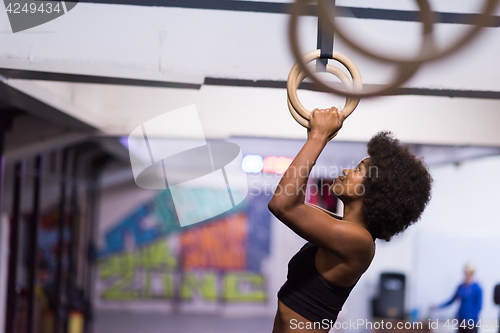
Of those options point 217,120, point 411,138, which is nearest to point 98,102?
point 217,120

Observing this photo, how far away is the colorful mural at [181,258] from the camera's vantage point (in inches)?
295

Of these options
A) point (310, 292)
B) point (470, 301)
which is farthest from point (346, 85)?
point (470, 301)

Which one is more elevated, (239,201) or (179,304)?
(239,201)

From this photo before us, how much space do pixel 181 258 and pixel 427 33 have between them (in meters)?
7.13

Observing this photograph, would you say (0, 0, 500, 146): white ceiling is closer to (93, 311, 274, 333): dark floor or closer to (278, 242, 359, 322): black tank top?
Answer: (278, 242, 359, 322): black tank top

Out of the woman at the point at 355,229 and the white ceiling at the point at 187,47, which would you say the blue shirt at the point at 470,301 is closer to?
the white ceiling at the point at 187,47

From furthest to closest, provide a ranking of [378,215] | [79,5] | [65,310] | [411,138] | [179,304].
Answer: [179,304], [65,310], [411,138], [79,5], [378,215]

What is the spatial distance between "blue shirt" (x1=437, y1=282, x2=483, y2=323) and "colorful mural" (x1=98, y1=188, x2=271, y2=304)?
11.1 ft

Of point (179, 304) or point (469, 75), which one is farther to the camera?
point (179, 304)

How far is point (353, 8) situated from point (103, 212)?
22.3 ft

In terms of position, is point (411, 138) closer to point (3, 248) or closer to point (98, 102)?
point (98, 102)

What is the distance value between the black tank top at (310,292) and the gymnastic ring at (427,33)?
61 cm

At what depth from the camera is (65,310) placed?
16.6 feet

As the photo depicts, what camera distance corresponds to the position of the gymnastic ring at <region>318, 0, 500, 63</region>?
2.51 feet
